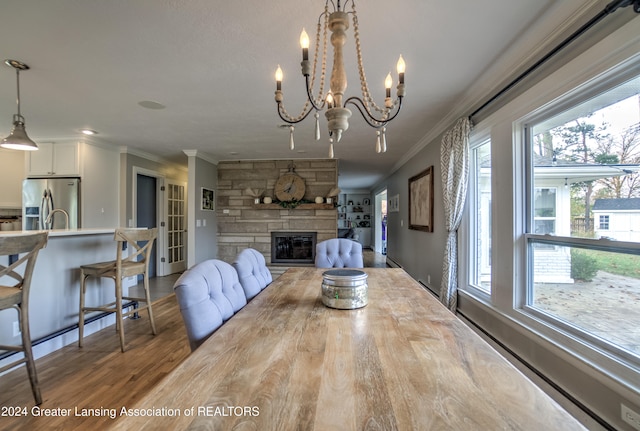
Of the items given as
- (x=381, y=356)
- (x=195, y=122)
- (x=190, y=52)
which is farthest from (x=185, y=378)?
(x=195, y=122)

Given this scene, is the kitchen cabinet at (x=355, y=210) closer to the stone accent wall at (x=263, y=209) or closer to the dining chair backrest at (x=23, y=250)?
the stone accent wall at (x=263, y=209)

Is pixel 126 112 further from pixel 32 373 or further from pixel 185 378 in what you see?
pixel 185 378

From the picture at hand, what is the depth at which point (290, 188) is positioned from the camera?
5344 mm

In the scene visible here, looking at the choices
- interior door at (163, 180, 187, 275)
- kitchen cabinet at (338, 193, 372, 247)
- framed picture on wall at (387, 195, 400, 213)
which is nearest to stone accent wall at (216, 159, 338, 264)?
interior door at (163, 180, 187, 275)

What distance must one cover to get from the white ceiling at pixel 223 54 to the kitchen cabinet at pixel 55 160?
24.7 inches

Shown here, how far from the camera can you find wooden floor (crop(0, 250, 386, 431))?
162 centimetres

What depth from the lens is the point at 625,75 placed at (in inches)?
52.6

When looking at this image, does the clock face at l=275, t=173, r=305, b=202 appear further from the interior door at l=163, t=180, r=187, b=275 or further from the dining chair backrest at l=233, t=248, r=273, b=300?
the dining chair backrest at l=233, t=248, r=273, b=300

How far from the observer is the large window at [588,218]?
1.36 metres

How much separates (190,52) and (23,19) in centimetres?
87

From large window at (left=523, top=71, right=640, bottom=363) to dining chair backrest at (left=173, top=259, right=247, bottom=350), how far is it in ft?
6.15

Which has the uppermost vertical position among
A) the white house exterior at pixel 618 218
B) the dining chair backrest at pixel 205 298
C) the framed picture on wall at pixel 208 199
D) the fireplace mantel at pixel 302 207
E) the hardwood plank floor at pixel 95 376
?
the framed picture on wall at pixel 208 199

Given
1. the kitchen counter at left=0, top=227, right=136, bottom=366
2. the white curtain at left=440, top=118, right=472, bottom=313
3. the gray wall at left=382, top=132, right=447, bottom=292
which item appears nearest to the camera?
the kitchen counter at left=0, top=227, right=136, bottom=366

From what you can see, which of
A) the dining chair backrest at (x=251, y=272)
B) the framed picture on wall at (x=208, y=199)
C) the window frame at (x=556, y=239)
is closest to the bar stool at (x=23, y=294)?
the dining chair backrest at (x=251, y=272)
